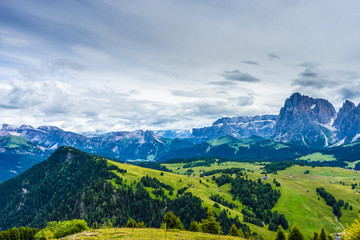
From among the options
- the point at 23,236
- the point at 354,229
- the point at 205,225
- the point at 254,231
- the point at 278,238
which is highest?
the point at 354,229

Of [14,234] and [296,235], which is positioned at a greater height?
[296,235]

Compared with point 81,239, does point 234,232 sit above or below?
below

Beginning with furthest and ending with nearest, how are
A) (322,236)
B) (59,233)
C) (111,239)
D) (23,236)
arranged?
1. (23,236)
2. (59,233)
3. (322,236)
4. (111,239)

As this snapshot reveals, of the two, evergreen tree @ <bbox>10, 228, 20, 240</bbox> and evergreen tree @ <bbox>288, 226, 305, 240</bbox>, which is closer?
evergreen tree @ <bbox>288, 226, 305, 240</bbox>

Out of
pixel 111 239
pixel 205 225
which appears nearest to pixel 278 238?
pixel 205 225

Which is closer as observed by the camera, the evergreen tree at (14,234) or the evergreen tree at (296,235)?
the evergreen tree at (296,235)

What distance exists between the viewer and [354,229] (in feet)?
149

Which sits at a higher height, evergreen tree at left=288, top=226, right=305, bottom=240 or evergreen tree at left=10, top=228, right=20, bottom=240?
A: evergreen tree at left=288, top=226, right=305, bottom=240

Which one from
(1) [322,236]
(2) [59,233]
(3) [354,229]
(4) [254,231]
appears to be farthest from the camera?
(4) [254,231]

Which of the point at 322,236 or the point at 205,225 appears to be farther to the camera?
the point at 205,225

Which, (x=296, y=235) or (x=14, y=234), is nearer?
(x=296, y=235)

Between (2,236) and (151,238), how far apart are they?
141257 millimetres

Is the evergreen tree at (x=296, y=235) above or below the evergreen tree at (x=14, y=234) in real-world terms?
above

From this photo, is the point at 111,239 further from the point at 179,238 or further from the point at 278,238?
the point at 278,238
